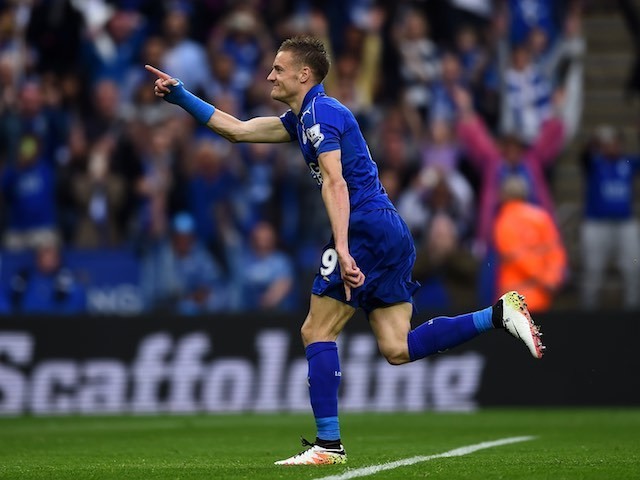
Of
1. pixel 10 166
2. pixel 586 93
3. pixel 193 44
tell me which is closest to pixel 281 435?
A: pixel 10 166

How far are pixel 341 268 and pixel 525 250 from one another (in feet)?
24.7

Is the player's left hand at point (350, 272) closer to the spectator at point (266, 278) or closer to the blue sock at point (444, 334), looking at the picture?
the blue sock at point (444, 334)

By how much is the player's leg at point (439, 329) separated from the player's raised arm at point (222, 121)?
1268 millimetres

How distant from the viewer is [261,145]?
54.2 feet

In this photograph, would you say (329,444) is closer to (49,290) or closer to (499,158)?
(49,290)

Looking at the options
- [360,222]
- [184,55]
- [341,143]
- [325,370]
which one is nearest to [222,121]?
[341,143]

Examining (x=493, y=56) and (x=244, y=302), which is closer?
(x=244, y=302)

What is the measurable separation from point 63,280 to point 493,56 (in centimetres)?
627

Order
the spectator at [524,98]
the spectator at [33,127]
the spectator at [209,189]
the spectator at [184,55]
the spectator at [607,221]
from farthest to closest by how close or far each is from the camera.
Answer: the spectator at [184,55], the spectator at [524,98], the spectator at [33,127], the spectator at [209,189], the spectator at [607,221]

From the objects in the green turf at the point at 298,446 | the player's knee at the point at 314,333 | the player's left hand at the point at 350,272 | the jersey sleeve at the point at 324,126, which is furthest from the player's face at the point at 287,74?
the green turf at the point at 298,446

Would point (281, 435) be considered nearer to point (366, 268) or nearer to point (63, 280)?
point (366, 268)

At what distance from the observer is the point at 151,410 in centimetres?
1413

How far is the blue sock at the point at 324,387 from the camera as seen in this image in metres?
7.64

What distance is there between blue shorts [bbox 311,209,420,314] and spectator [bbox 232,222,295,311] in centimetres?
776
